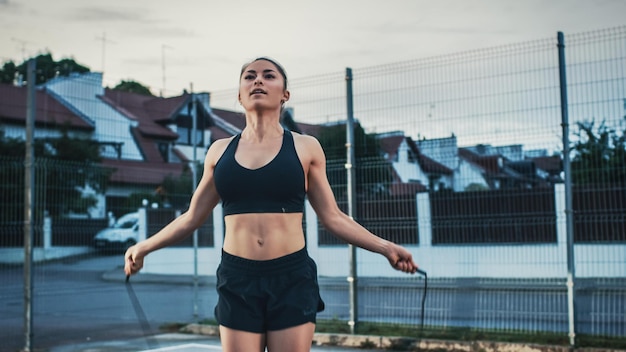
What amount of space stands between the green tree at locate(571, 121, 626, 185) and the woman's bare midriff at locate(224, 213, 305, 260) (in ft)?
19.4

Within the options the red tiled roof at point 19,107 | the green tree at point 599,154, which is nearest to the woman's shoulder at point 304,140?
the green tree at point 599,154

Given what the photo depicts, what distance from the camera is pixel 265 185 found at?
3371 millimetres

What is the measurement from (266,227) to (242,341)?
0.51 metres

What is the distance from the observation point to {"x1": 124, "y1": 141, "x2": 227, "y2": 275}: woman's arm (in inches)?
140

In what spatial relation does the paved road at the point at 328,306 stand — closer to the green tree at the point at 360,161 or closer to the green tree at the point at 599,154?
the green tree at the point at 599,154

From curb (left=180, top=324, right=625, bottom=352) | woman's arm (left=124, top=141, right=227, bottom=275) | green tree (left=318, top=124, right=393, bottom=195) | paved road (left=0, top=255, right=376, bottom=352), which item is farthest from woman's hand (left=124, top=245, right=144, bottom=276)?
green tree (left=318, top=124, right=393, bottom=195)

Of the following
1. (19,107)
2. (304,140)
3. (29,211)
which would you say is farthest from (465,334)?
(19,107)

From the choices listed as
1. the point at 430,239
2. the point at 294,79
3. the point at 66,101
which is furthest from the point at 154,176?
the point at 430,239

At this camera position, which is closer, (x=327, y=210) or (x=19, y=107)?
(x=327, y=210)

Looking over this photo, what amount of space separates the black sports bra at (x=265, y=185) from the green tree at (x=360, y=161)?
6.37 meters

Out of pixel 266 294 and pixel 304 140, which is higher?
pixel 304 140

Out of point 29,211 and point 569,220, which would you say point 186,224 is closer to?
point 569,220

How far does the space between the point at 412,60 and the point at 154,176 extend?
225 inches

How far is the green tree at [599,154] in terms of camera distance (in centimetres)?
828
